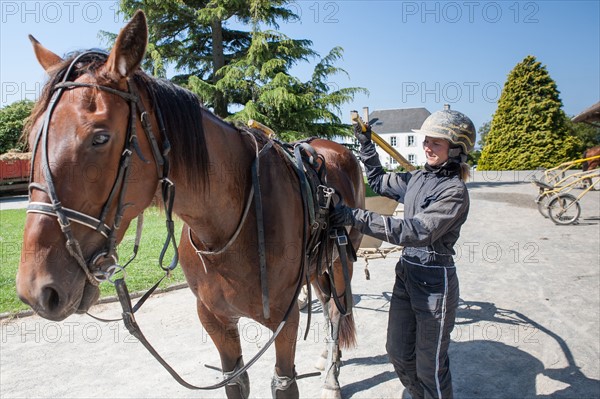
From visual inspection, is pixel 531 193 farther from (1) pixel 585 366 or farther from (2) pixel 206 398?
(2) pixel 206 398

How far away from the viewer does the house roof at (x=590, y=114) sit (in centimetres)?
1550

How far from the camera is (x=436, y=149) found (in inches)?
89.5

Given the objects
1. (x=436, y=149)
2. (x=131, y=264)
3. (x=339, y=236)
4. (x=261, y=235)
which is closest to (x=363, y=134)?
(x=436, y=149)

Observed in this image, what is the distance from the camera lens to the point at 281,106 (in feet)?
43.7

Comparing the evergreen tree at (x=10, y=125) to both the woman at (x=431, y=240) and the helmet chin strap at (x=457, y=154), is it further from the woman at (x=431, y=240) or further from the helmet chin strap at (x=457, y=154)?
the helmet chin strap at (x=457, y=154)

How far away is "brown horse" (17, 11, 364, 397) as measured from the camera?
121 centimetres

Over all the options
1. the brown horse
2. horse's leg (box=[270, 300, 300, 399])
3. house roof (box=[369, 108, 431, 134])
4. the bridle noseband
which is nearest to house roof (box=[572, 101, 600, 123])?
the brown horse

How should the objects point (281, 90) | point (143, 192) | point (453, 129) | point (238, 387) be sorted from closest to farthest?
point (143, 192) → point (453, 129) → point (238, 387) → point (281, 90)

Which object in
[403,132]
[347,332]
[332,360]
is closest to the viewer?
[332,360]

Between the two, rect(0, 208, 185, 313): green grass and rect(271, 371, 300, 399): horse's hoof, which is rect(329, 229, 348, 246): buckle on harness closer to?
rect(271, 371, 300, 399): horse's hoof

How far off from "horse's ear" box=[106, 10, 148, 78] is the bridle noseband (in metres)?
0.07

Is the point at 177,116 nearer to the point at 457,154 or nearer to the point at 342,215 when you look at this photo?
the point at 342,215

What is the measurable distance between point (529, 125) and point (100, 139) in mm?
27774

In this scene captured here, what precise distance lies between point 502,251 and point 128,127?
8001 millimetres
